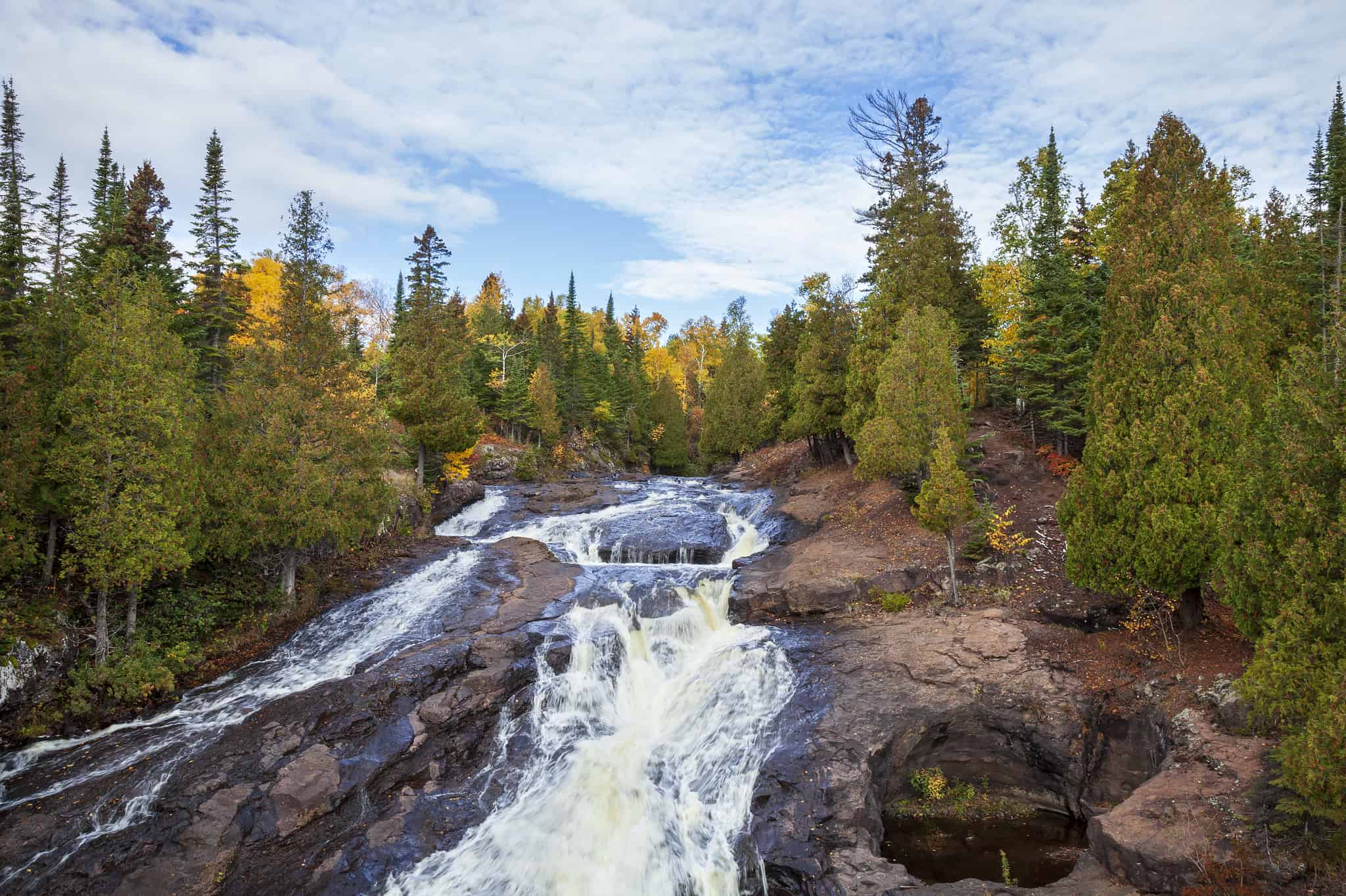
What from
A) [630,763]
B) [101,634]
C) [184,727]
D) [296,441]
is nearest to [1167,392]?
[630,763]

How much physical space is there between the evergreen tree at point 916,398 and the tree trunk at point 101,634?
21.9m

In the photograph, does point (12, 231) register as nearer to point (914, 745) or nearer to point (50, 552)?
point (50, 552)

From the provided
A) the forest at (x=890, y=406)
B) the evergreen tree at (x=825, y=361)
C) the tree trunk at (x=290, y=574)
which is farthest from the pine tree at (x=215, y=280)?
the evergreen tree at (x=825, y=361)

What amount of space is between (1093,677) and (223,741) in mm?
17561

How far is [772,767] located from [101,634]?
50.1 feet

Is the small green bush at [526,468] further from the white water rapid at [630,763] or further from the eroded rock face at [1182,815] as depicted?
the eroded rock face at [1182,815]

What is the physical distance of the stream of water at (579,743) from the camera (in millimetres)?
9641

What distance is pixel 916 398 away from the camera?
20.1 metres

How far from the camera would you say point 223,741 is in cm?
1166

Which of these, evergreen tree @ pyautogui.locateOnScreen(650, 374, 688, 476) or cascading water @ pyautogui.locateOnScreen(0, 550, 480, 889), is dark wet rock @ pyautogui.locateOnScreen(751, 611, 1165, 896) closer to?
cascading water @ pyautogui.locateOnScreen(0, 550, 480, 889)

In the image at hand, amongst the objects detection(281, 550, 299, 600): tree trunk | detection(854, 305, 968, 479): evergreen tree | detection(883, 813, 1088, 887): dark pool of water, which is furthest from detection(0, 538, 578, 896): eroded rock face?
detection(854, 305, 968, 479): evergreen tree

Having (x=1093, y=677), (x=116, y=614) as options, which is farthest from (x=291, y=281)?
(x=1093, y=677)

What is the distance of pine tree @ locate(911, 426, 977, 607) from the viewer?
15156mm

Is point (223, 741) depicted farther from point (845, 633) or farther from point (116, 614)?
point (845, 633)
